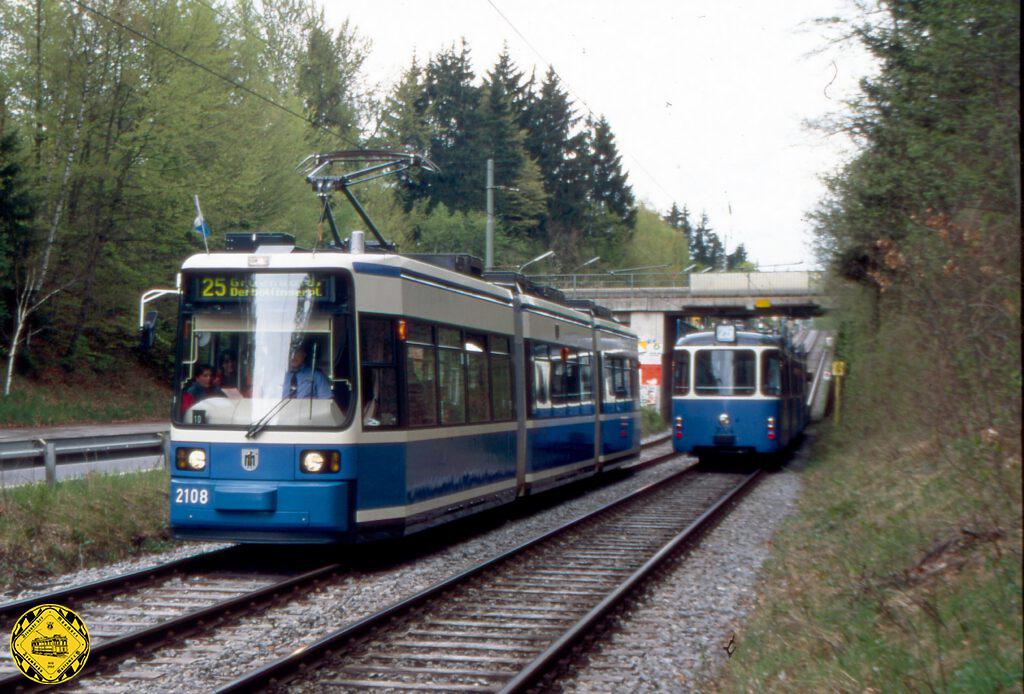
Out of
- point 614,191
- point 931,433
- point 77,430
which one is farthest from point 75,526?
point 614,191

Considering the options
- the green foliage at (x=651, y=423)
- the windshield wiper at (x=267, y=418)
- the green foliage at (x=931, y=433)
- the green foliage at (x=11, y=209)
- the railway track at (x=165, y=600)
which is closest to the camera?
the green foliage at (x=931, y=433)

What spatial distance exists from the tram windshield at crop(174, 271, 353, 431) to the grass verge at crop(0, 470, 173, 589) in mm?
1808

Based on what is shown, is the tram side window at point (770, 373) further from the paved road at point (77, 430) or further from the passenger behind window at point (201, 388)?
the passenger behind window at point (201, 388)

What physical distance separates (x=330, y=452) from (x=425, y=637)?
96.9 inches

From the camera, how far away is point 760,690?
6105 millimetres

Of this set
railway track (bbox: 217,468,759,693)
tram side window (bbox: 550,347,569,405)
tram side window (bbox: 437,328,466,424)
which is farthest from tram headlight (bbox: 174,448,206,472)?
tram side window (bbox: 550,347,569,405)

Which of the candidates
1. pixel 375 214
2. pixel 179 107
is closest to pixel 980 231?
pixel 179 107

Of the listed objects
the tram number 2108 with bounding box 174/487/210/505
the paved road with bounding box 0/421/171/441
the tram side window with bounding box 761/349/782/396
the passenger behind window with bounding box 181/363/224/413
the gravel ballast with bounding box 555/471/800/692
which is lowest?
the gravel ballast with bounding box 555/471/800/692

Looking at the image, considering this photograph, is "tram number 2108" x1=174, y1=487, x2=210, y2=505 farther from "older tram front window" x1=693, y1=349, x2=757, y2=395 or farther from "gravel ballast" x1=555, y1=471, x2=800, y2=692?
"older tram front window" x1=693, y1=349, x2=757, y2=395

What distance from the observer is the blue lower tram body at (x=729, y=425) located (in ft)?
78.3

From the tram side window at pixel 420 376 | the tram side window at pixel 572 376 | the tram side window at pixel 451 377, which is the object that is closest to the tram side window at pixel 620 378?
the tram side window at pixel 572 376

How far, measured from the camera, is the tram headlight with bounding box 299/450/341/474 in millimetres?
10016

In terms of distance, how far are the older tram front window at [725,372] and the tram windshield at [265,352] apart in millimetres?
15136

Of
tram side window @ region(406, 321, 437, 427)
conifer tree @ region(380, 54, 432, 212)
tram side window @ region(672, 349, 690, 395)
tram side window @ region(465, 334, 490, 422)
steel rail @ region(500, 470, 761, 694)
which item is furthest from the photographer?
conifer tree @ region(380, 54, 432, 212)
